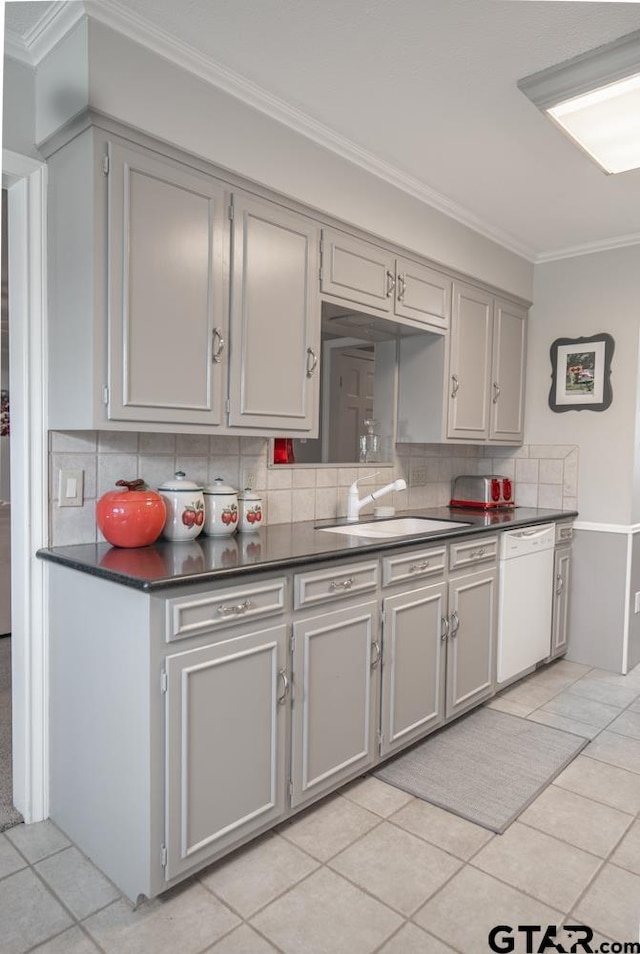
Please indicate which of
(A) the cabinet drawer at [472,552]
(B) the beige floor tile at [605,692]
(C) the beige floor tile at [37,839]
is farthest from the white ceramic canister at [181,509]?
(B) the beige floor tile at [605,692]

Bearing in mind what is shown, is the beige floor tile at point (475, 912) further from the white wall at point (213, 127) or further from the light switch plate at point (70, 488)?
the white wall at point (213, 127)

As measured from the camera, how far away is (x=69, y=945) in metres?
1.63

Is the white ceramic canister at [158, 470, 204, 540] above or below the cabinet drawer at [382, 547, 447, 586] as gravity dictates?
above

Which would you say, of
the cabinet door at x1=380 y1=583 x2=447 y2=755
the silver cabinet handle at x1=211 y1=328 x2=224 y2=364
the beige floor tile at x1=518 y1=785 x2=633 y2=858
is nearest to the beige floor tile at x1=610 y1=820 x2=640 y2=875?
the beige floor tile at x1=518 y1=785 x2=633 y2=858

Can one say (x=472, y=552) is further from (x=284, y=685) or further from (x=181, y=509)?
(x=181, y=509)

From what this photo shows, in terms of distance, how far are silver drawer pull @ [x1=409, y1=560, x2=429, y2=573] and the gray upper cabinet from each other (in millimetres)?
1094

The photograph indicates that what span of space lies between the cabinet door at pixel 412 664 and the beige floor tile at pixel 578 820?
0.50 m

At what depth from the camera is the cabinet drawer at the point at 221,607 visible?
1692 mm

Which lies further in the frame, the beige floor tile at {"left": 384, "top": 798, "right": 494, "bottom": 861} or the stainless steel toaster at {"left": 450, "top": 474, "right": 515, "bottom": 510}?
the stainless steel toaster at {"left": 450, "top": 474, "right": 515, "bottom": 510}

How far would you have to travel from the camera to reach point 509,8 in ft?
5.86

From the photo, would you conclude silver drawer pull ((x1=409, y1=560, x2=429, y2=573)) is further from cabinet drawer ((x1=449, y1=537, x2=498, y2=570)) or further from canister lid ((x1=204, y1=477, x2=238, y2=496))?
canister lid ((x1=204, y1=477, x2=238, y2=496))

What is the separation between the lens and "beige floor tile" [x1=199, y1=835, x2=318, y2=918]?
1.79 m

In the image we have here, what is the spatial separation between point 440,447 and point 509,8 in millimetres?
2312

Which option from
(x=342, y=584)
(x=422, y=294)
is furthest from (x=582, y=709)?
(x=422, y=294)
